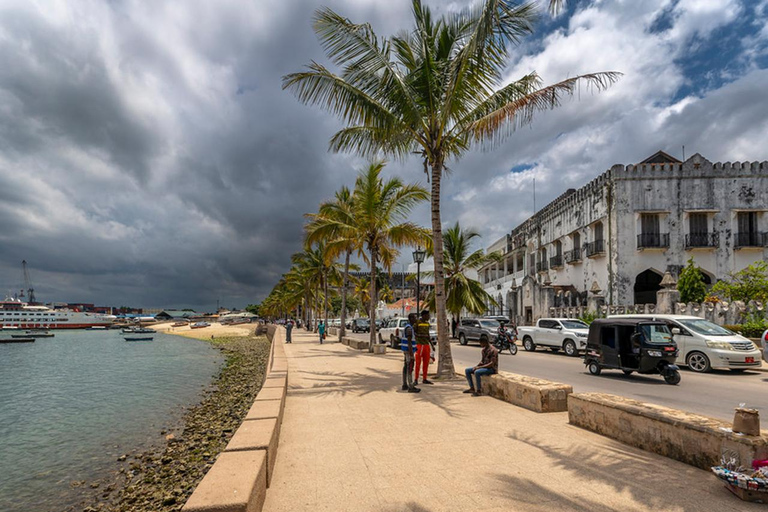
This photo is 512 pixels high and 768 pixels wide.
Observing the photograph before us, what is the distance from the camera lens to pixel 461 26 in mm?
11016

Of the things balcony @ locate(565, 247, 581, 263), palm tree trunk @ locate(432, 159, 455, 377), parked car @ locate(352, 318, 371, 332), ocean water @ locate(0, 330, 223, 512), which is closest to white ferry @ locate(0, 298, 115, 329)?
parked car @ locate(352, 318, 371, 332)

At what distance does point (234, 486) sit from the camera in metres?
3.34

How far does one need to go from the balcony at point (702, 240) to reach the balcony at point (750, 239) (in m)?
1.10

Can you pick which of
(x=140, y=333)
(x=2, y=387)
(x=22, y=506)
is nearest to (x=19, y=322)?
(x=140, y=333)

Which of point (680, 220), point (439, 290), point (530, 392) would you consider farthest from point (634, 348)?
point (680, 220)

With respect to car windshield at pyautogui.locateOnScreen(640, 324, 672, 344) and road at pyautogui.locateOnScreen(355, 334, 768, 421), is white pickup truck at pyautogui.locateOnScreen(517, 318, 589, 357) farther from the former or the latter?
car windshield at pyautogui.locateOnScreen(640, 324, 672, 344)

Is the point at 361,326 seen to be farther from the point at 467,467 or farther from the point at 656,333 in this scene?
the point at 467,467

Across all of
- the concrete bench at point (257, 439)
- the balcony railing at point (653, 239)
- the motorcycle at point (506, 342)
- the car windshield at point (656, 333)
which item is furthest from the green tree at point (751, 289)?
the concrete bench at point (257, 439)

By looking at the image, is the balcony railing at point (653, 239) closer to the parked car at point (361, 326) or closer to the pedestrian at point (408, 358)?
the pedestrian at point (408, 358)

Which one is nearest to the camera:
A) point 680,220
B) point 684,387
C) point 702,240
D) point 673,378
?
point 684,387

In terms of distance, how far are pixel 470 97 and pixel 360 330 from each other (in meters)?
38.5

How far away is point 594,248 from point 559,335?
1168cm

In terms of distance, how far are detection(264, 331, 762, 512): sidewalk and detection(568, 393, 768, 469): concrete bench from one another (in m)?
0.15

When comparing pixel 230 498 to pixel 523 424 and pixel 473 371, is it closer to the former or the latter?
pixel 523 424
